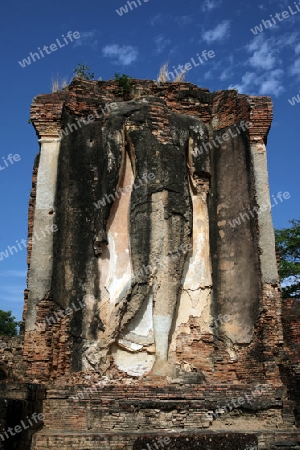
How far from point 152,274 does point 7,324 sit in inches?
797

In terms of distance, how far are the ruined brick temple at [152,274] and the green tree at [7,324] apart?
1898 cm

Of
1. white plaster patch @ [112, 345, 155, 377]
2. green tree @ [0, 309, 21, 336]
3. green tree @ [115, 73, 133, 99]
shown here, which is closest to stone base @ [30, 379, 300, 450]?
A: white plaster patch @ [112, 345, 155, 377]

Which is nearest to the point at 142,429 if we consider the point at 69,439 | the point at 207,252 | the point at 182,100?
the point at 69,439

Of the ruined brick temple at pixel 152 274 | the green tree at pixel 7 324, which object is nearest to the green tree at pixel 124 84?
the ruined brick temple at pixel 152 274

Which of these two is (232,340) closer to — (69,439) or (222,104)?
(69,439)

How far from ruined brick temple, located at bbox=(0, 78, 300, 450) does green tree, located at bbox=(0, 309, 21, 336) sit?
62.3ft

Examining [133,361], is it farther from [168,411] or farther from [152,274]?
[152,274]

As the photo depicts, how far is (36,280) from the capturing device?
357 inches

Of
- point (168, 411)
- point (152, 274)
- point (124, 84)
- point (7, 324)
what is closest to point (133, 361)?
point (168, 411)

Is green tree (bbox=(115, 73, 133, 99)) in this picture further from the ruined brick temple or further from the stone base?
the stone base

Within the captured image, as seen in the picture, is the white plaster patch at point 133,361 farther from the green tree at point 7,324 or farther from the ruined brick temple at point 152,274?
the green tree at point 7,324

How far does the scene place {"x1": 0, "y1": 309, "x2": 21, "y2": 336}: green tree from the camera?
89.7ft

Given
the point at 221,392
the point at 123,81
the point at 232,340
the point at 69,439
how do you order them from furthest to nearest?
the point at 123,81 < the point at 232,340 < the point at 221,392 < the point at 69,439

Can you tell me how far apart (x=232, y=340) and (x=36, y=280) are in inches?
150
